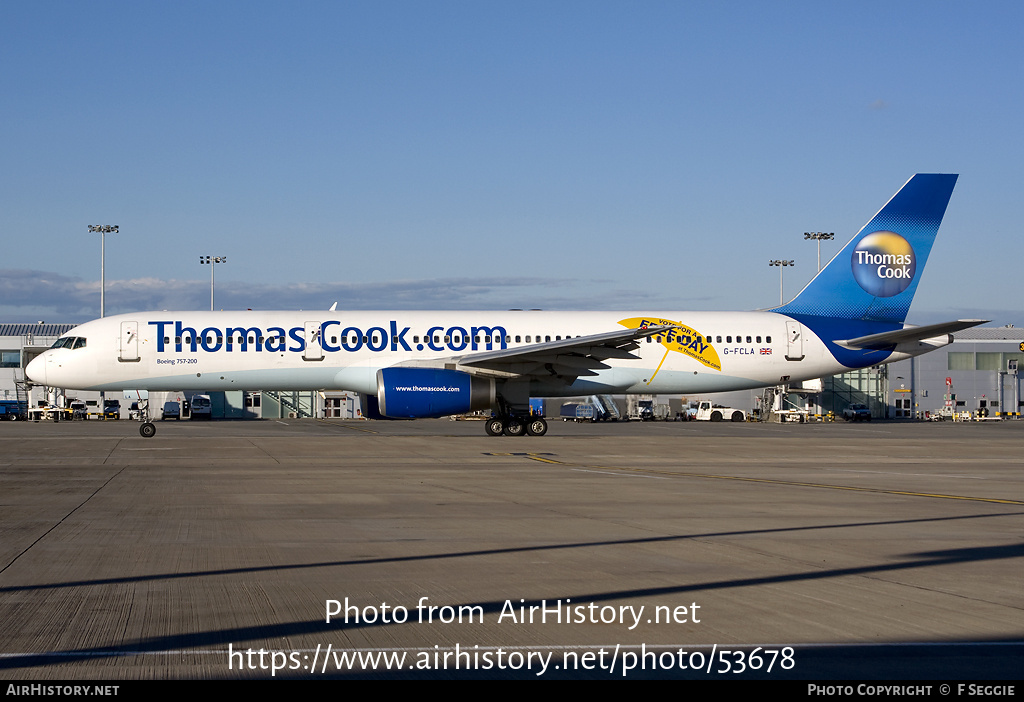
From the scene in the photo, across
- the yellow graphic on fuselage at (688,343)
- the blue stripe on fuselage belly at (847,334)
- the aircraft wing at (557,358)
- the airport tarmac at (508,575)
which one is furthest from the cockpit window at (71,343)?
the blue stripe on fuselage belly at (847,334)

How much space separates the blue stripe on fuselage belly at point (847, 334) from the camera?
109 feet

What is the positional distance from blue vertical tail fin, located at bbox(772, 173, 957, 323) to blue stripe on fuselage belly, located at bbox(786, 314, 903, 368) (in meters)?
0.43

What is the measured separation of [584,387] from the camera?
3175 cm

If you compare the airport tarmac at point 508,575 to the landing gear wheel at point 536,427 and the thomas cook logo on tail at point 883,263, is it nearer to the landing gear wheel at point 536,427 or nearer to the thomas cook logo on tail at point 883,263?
the landing gear wheel at point 536,427

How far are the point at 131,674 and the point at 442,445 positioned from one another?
2147 cm

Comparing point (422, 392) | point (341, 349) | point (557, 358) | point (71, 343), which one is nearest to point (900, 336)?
point (557, 358)

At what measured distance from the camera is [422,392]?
92.0 ft

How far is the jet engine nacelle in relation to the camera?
1103 inches

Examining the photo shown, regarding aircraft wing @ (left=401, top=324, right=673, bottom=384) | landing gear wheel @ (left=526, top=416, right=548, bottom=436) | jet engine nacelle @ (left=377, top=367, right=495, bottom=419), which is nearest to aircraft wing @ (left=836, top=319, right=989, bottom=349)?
aircraft wing @ (left=401, top=324, right=673, bottom=384)

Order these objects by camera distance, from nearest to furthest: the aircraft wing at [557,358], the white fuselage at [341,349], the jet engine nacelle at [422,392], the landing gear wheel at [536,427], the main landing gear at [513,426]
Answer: the jet engine nacelle at [422,392] → the aircraft wing at [557,358] → the white fuselage at [341,349] → the main landing gear at [513,426] → the landing gear wheel at [536,427]

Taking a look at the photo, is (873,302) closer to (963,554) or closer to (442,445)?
(442,445)

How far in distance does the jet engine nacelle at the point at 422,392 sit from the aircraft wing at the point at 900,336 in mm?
13889

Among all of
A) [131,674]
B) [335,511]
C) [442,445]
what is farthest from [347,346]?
[131,674]

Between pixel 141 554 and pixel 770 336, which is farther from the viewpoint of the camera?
pixel 770 336
